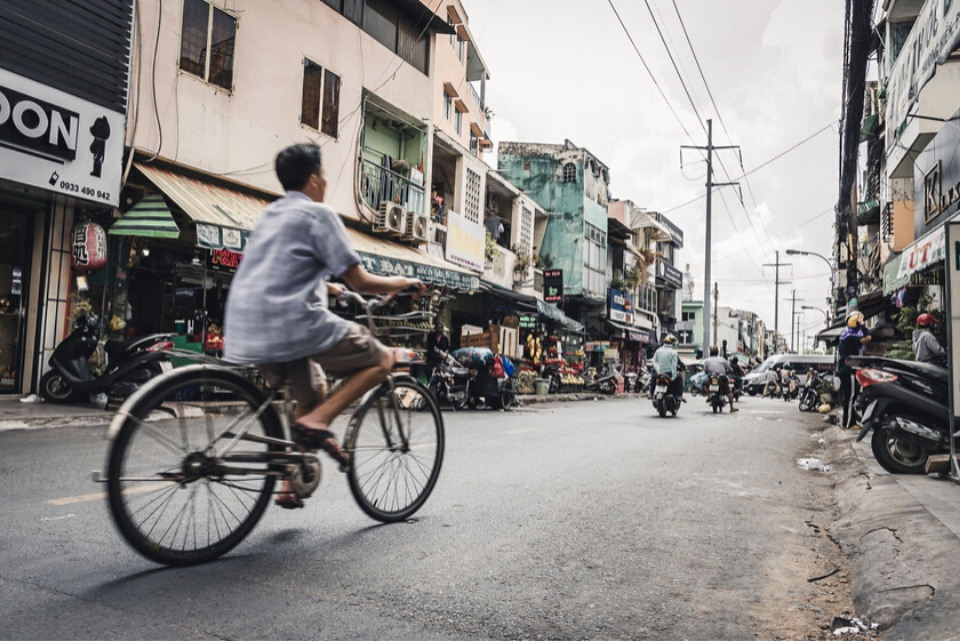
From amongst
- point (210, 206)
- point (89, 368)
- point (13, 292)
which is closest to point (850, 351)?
point (210, 206)

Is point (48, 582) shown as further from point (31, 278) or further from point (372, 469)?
point (31, 278)

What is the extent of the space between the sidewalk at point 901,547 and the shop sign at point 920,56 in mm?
9721

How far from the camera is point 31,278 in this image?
423 inches

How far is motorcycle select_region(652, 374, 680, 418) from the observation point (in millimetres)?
15391

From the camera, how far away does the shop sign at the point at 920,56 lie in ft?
42.2

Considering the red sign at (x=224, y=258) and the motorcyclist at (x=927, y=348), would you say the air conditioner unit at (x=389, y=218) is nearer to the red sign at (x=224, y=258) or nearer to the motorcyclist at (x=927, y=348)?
the red sign at (x=224, y=258)

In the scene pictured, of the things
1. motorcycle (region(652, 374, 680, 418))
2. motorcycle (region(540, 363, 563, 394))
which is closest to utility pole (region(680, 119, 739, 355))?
motorcycle (region(540, 363, 563, 394))

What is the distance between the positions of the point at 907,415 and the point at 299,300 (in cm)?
602

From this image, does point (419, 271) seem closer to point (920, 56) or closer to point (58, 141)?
point (58, 141)

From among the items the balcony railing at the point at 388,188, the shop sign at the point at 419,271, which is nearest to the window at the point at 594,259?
the balcony railing at the point at 388,188

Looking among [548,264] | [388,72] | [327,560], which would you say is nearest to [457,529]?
[327,560]

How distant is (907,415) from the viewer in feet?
21.7

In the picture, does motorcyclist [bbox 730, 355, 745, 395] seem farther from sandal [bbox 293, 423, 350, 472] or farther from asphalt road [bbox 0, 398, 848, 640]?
sandal [bbox 293, 423, 350, 472]

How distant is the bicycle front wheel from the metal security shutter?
29.7 ft
